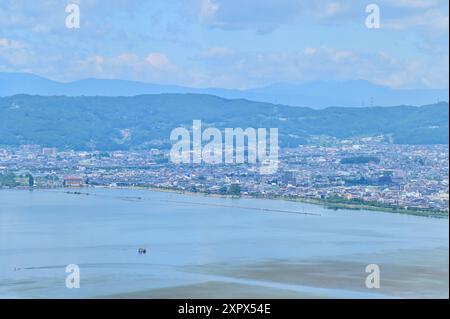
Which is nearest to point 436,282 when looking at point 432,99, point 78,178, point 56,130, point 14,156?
point 78,178

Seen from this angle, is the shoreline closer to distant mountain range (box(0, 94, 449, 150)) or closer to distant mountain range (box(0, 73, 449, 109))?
distant mountain range (box(0, 94, 449, 150))

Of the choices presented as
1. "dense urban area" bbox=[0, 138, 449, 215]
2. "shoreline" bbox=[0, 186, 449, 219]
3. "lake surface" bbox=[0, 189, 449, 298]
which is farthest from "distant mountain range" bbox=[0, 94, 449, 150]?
"lake surface" bbox=[0, 189, 449, 298]

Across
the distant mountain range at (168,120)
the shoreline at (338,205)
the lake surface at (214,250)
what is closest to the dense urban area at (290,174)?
the shoreline at (338,205)

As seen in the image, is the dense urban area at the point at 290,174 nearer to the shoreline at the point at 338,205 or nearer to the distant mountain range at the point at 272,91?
the shoreline at the point at 338,205

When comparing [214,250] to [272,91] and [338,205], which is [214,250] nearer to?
[338,205]
